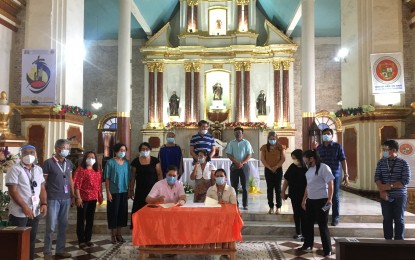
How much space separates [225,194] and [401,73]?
6.26 m

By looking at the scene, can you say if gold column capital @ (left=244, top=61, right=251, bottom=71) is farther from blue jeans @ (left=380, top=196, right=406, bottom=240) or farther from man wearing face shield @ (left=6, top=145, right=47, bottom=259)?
man wearing face shield @ (left=6, top=145, right=47, bottom=259)

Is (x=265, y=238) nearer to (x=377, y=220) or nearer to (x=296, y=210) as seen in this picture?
(x=296, y=210)

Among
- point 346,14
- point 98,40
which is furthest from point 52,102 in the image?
point 98,40

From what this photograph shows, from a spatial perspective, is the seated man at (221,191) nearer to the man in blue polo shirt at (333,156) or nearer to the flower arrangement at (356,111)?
the man in blue polo shirt at (333,156)

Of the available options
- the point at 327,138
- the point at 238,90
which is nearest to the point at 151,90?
the point at 238,90

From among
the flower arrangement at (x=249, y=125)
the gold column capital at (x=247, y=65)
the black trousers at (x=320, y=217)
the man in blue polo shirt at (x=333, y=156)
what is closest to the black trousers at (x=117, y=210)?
the black trousers at (x=320, y=217)

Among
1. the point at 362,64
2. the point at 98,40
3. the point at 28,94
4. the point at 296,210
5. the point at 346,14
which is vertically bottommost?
the point at 296,210

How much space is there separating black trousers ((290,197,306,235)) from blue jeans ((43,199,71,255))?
3300 millimetres

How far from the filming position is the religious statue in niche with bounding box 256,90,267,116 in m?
16.8

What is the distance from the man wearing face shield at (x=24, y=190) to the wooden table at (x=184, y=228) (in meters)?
1.17

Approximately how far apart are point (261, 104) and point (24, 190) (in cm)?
1374

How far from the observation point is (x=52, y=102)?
8.58 meters

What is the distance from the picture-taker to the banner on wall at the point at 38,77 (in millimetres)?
8477

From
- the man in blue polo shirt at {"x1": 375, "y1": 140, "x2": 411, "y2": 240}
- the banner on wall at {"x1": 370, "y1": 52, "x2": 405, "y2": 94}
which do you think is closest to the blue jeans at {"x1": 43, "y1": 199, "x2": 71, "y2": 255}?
→ the man in blue polo shirt at {"x1": 375, "y1": 140, "x2": 411, "y2": 240}
